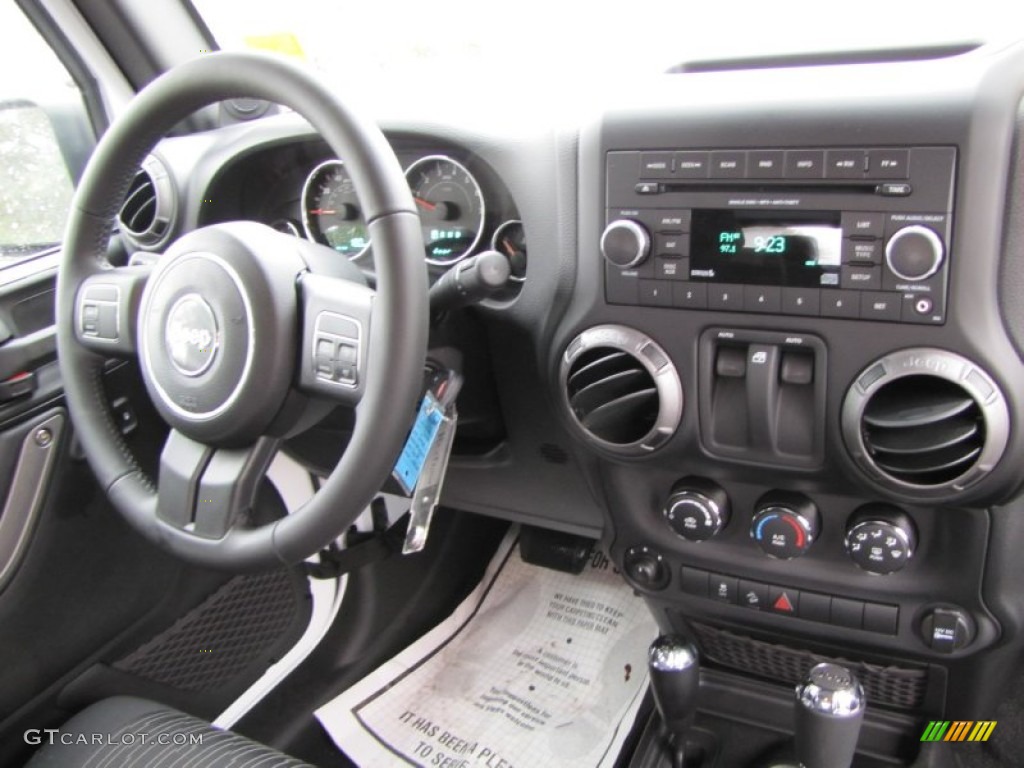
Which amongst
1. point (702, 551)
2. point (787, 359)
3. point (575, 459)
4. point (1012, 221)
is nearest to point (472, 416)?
point (575, 459)

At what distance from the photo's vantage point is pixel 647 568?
3.52ft

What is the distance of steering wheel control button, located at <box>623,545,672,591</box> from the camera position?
1.07 meters

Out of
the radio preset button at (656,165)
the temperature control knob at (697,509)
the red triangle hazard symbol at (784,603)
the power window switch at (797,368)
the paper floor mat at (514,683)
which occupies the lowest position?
the paper floor mat at (514,683)

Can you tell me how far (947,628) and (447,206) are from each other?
73 cm

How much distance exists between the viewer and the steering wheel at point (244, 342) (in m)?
0.74

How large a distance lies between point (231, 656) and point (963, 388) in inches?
42.6

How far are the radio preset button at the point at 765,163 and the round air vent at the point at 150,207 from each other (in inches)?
32.3

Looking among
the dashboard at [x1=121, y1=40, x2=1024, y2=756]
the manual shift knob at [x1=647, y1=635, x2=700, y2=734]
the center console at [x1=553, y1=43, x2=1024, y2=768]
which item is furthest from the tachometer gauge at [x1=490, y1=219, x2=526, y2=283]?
the manual shift knob at [x1=647, y1=635, x2=700, y2=734]

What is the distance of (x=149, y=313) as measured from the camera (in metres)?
0.88

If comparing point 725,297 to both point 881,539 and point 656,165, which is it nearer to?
point 656,165

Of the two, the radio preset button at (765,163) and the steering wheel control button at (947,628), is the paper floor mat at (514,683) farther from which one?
the radio preset button at (765,163)

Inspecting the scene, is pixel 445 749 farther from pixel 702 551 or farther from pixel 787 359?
pixel 787 359
